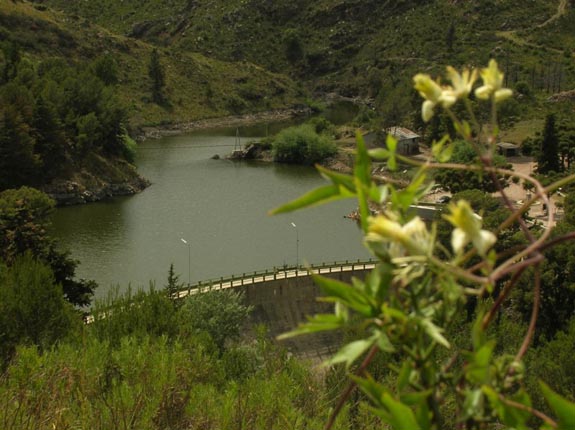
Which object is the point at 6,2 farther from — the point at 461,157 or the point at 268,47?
the point at 461,157

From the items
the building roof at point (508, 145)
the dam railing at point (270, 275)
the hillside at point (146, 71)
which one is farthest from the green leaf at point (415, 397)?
the hillside at point (146, 71)

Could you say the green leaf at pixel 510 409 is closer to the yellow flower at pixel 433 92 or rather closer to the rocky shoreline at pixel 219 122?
the yellow flower at pixel 433 92

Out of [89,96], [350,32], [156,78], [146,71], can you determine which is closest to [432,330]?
[89,96]

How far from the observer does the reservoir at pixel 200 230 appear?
1020 inches

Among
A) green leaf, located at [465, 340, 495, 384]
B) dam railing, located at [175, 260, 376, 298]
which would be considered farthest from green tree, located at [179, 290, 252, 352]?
green leaf, located at [465, 340, 495, 384]

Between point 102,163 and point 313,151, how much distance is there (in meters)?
14.9

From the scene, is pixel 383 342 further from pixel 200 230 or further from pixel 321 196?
pixel 200 230

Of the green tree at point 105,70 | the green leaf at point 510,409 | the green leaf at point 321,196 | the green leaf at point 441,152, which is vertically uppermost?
the green leaf at point 441,152

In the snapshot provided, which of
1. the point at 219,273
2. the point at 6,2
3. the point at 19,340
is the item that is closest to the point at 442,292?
the point at 19,340

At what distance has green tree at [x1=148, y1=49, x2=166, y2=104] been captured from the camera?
66775 mm

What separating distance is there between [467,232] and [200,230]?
95.8 feet

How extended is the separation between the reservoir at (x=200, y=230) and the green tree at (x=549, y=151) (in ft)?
33.9

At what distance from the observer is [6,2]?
206 ft

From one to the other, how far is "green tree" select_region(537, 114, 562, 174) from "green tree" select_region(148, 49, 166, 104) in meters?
38.3
